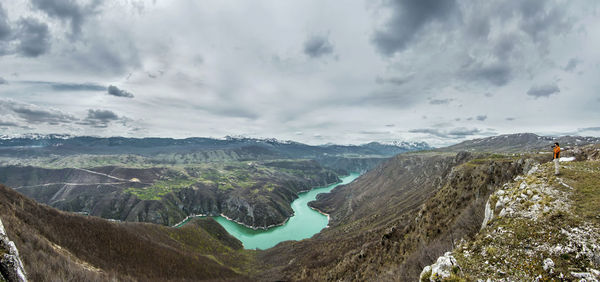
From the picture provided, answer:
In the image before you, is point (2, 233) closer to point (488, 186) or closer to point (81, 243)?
point (81, 243)

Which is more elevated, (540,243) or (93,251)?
(540,243)

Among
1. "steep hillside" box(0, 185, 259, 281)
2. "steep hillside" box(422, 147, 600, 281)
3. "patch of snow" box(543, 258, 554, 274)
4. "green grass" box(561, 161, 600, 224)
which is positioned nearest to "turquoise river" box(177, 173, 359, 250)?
"steep hillside" box(0, 185, 259, 281)

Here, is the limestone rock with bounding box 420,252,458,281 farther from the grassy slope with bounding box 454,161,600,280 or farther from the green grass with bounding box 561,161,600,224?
the green grass with bounding box 561,161,600,224

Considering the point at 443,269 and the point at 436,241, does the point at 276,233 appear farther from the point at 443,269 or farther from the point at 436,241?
the point at 443,269

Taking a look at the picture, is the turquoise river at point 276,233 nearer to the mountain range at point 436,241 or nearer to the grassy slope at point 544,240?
the mountain range at point 436,241

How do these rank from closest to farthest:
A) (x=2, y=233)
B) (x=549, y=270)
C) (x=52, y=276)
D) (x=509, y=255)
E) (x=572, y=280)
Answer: (x=572, y=280) → (x=549, y=270) → (x=509, y=255) → (x=2, y=233) → (x=52, y=276)

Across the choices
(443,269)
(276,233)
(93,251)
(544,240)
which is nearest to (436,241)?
(544,240)

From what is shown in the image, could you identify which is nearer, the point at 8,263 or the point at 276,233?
the point at 8,263

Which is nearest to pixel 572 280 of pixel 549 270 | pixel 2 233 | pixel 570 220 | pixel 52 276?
pixel 549 270

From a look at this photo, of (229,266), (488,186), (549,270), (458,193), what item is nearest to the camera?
(549,270)
